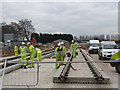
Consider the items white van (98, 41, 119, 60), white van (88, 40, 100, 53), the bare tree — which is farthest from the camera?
the bare tree

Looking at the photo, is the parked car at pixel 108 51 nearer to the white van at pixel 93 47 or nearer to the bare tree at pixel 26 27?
the white van at pixel 93 47

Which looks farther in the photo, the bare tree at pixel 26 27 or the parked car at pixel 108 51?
the bare tree at pixel 26 27

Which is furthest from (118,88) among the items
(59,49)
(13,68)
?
(13,68)

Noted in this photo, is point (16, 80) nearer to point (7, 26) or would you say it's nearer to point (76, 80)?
A: point (76, 80)

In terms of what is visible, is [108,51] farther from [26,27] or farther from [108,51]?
[26,27]

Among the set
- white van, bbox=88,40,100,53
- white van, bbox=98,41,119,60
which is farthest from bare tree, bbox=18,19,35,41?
white van, bbox=98,41,119,60

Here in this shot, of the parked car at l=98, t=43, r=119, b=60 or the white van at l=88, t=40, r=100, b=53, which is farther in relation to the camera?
the white van at l=88, t=40, r=100, b=53

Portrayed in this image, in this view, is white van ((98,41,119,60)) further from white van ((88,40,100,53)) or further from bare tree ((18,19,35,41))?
bare tree ((18,19,35,41))

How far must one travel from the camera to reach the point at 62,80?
7082 millimetres

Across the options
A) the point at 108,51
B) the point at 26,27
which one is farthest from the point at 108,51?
the point at 26,27

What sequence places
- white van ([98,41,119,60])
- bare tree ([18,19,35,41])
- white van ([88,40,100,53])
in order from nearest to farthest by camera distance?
white van ([98,41,119,60]) → white van ([88,40,100,53]) → bare tree ([18,19,35,41])

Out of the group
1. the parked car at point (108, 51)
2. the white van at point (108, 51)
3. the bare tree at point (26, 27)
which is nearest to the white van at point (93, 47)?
the white van at point (108, 51)

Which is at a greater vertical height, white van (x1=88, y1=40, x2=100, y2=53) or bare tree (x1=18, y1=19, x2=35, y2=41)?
bare tree (x1=18, y1=19, x2=35, y2=41)

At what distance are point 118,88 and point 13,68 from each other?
6489 millimetres
